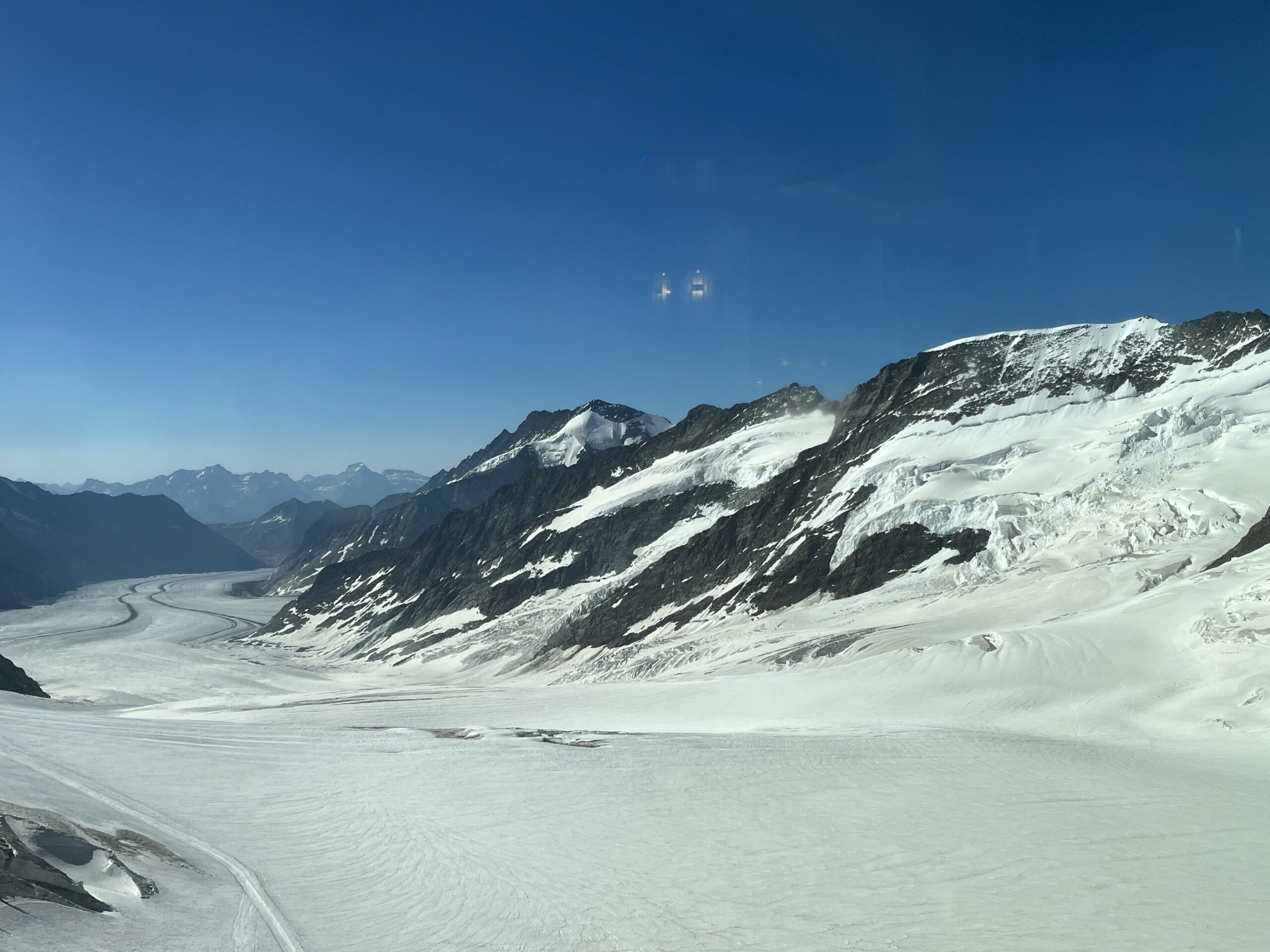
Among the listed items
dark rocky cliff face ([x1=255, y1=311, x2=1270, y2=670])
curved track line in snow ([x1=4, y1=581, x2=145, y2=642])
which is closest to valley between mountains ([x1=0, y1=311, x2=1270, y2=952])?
dark rocky cliff face ([x1=255, y1=311, x2=1270, y2=670])

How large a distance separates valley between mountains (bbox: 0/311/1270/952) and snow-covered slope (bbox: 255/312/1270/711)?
34 cm

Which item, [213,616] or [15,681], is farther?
[213,616]

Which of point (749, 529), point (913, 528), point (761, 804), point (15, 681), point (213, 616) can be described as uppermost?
point (749, 529)

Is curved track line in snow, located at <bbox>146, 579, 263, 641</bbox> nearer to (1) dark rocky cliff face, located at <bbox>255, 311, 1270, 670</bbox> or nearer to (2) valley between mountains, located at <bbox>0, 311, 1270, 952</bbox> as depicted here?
(1) dark rocky cliff face, located at <bbox>255, 311, 1270, 670</bbox>

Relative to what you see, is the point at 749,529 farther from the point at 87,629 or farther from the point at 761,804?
the point at 87,629

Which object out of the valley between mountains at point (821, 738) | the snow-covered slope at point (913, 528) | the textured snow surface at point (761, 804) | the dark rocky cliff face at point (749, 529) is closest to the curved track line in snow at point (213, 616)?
the dark rocky cliff face at point (749, 529)

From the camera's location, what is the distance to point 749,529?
69375 millimetres

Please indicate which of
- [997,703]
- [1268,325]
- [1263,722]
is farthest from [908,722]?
[1268,325]

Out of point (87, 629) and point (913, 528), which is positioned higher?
point (913, 528)

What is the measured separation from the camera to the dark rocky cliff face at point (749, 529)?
55531 mm

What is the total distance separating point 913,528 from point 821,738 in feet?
108

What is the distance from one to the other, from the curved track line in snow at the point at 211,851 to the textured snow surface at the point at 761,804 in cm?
9

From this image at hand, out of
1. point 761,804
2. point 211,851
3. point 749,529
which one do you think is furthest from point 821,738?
point 749,529

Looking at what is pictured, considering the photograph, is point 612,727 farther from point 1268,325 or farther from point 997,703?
point 1268,325
